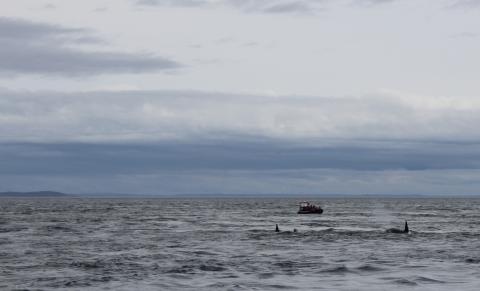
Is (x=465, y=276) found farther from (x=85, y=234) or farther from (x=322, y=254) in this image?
(x=85, y=234)

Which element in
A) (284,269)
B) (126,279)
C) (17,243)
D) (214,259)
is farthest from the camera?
(17,243)

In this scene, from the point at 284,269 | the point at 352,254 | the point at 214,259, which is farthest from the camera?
the point at 352,254

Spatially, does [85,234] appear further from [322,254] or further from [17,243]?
[322,254]

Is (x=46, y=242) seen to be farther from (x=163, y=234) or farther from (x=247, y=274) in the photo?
(x=247, y=274)

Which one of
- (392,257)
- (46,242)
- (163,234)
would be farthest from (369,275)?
(163,234)

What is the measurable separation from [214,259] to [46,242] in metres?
24.5

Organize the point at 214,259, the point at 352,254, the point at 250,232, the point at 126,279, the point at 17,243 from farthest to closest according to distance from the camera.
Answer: the point at 250,232
the point at 17,243
the point at 352,254
the point at 214,259
the point at 126,279

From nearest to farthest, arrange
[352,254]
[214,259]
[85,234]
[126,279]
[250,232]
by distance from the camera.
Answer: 1. [126,279]
2. [214,259]
3. [352,254]
4. [85,234]
5. [250,232]

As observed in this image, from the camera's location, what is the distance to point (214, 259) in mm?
62000

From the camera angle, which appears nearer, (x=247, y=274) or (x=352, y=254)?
(x=247, y=274)

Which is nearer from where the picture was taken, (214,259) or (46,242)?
(214,259)

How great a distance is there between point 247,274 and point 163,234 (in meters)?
41.8

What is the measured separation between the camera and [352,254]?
66.9m

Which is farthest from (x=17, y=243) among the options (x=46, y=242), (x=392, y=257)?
(x=392, y=257)
